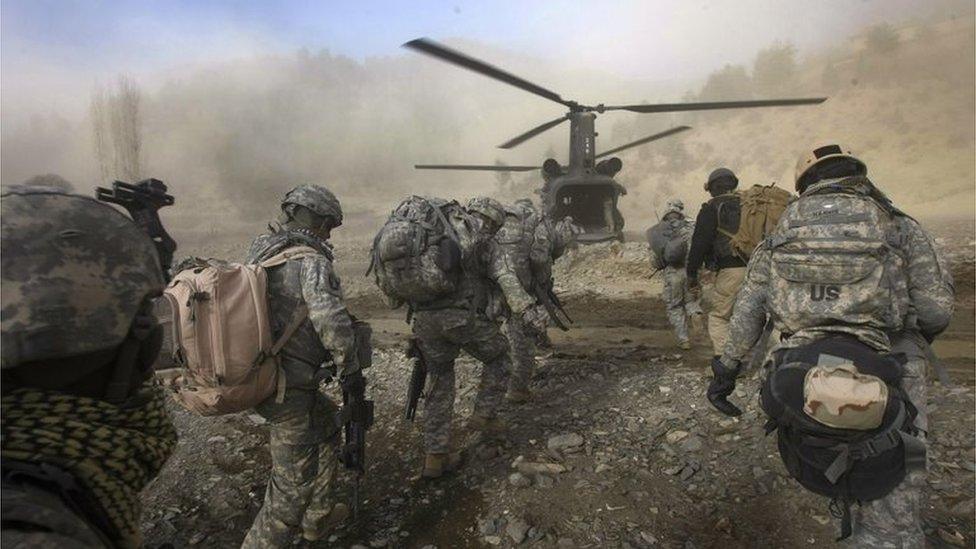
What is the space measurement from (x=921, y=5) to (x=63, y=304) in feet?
167

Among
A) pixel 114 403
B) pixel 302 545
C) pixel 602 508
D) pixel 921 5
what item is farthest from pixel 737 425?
pixel 921 5

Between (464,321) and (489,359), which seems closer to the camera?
(464,321)

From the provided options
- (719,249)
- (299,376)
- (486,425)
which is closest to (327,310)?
(299,376)

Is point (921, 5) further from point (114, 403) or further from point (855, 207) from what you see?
point (114, 403)

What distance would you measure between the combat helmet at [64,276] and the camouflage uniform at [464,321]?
2592 mm

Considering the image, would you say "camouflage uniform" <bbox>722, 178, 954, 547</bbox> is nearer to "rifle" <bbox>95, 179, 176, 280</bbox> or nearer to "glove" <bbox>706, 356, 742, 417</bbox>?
"glove" <bbox>706, 356, 742, 417</bbox>

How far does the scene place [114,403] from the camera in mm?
1102

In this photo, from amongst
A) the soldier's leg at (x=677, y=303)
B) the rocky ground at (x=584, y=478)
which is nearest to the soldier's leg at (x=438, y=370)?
the rocky ground at (x=584, y=478)

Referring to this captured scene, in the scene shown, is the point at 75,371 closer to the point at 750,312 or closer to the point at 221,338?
the point at 221,338

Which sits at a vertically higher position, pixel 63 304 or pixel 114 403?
pixel 63 304

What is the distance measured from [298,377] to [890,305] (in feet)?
8.52

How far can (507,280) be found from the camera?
12.3 feet

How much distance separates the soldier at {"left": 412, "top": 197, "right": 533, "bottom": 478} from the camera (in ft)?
12.1

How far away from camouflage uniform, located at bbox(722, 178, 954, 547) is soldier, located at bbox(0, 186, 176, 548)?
92.1 inches
